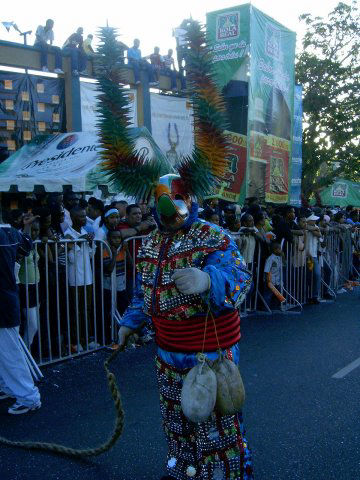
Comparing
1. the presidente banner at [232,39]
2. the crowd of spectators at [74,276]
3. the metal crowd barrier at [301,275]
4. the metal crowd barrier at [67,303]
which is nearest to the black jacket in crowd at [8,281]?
the crowd of spectators at [74,276]

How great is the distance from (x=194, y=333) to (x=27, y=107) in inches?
422

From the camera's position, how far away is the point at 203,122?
283 cm

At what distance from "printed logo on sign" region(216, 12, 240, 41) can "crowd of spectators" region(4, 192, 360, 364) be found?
4.29 meters

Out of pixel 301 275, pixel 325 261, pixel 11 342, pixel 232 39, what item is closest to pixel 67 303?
pixel 11 342

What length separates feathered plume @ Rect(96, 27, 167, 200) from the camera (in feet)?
9.35

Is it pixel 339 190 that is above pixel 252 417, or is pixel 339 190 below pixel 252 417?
above

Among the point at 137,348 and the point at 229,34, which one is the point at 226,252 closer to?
the point at 137,348

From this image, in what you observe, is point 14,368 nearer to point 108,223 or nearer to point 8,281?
point 8,281

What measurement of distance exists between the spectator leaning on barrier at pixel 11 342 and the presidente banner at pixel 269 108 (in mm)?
7894

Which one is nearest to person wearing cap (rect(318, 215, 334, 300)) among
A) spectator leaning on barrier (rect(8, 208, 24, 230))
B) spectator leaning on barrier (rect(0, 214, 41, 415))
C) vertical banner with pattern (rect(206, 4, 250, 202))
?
vertical banner with pattern (rect(206, 4, 250, 202))

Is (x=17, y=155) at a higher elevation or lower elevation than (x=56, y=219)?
higher

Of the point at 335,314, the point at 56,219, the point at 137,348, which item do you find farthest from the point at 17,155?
the point at 335,314

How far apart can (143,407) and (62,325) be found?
75.0 inches

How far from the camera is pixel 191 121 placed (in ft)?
9.71
